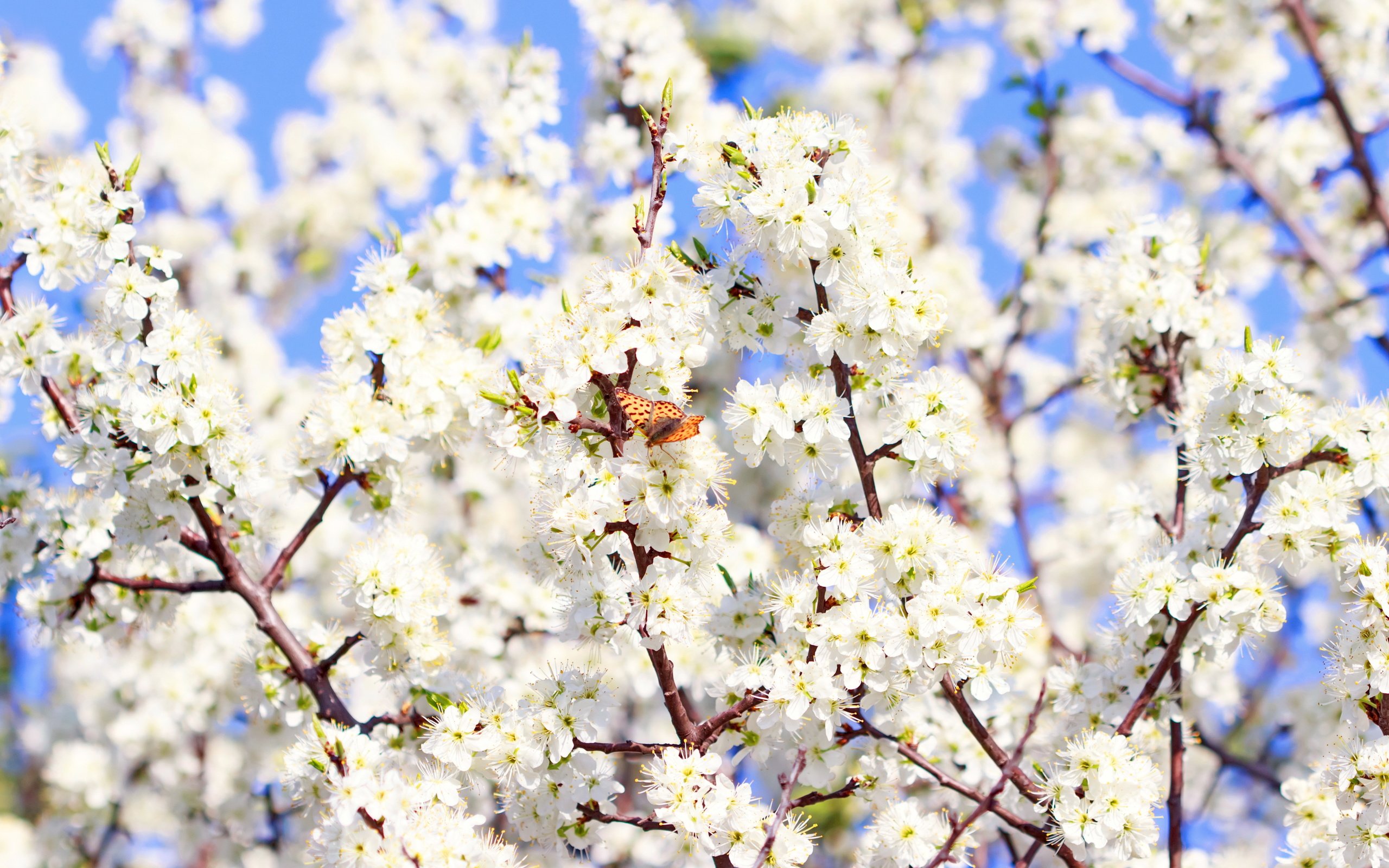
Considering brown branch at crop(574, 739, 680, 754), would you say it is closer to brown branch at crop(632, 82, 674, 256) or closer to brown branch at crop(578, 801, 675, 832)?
brown branch at crop(578, 801, 675, 832)

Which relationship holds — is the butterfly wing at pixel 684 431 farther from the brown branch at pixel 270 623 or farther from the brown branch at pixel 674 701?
the brown branch at pixel 270 623

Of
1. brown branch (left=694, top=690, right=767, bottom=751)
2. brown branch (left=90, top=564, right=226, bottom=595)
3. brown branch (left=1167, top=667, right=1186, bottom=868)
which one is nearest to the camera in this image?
brown branch (left=694, top=690, right=767, bottom=751)

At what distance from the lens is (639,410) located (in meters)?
2.95

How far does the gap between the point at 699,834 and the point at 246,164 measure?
1073cm

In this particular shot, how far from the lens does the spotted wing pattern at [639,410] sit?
2928mm

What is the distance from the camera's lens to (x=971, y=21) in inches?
393

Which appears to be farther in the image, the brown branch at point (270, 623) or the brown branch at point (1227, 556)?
the brown branch at point (270, 623)

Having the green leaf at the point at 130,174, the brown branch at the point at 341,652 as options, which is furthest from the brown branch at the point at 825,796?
the green leaf at the point at 130,174

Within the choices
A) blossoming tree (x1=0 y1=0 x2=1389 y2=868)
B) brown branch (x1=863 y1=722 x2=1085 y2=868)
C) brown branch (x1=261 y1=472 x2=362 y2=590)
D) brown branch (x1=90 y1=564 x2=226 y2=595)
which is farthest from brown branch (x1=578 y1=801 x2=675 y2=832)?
brown branch (x1=90 y1=564 x2=226 y2=595)

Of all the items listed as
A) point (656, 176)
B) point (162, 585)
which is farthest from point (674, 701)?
point (162, 585)

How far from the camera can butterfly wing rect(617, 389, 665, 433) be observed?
9.61 ft

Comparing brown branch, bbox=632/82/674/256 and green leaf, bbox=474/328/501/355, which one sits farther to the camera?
green leaf, bbox=474/328/501/355

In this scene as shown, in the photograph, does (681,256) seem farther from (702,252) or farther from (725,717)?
(725,717)

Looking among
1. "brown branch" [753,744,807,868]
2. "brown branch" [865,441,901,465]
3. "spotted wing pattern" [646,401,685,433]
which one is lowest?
"brown branch" [753,744,807,868]
